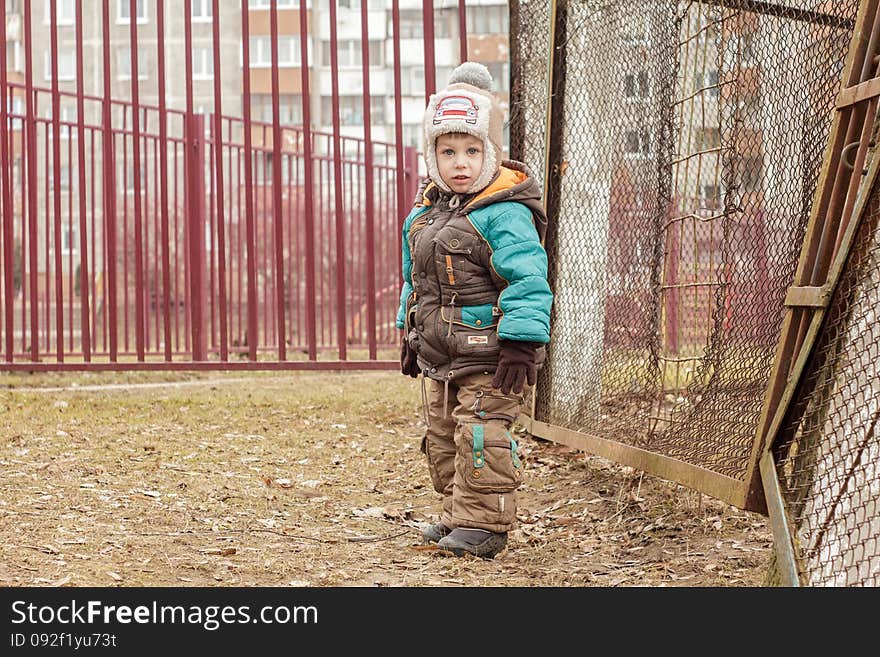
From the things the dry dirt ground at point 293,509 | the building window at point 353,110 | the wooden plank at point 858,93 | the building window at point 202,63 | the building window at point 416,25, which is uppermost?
the building window at point 416,25

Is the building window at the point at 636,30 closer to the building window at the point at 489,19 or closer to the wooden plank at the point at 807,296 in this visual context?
the wooden plank at the point at 807,296

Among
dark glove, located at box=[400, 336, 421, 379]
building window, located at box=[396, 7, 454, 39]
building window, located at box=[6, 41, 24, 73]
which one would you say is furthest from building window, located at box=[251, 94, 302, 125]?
dark glove, located at box=[400, 336, 421, 379]

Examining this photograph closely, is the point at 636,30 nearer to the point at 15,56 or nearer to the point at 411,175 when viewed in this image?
the point at 411,175

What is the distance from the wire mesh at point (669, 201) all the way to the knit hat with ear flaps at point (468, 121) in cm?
85

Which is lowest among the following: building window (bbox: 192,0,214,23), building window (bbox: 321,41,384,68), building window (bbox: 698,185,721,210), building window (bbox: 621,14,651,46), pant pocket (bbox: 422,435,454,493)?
pant pocket (bbox: 422,435,454,493)

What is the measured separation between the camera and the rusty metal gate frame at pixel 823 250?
126 inches

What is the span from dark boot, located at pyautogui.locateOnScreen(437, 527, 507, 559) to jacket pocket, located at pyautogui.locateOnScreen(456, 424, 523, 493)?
17 centimetres

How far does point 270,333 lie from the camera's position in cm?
1282

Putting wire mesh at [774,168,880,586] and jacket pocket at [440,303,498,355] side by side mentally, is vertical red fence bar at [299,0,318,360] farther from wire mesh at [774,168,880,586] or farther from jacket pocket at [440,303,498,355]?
wire mesh at [774,168,880,586]

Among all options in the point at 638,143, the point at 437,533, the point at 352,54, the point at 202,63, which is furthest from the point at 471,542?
the point at 352,54

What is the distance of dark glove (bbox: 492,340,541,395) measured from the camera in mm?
3834

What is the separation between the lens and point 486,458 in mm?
3959

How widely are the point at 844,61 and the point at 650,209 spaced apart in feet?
5.13

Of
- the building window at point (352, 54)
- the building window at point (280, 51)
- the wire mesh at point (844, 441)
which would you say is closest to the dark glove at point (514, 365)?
the wire mesh at point (844, 441)
